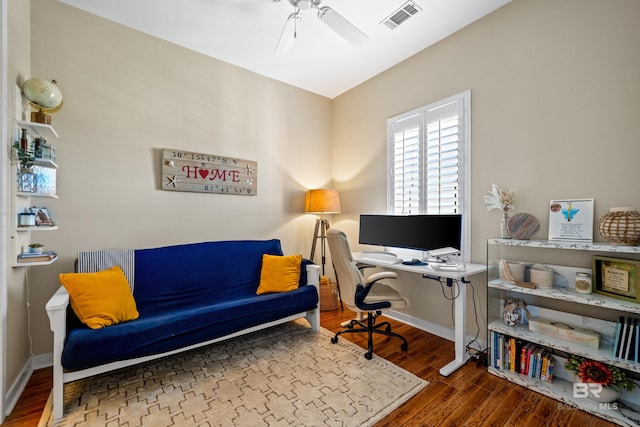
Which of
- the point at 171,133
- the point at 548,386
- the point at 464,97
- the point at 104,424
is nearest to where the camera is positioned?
the point at 104,424

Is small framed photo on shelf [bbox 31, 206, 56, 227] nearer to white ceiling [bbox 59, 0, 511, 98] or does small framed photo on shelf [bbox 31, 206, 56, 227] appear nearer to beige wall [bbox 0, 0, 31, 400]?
beige wall [bbox 0, 0, 31, 400]

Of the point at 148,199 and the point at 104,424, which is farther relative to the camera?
the point at 148,199

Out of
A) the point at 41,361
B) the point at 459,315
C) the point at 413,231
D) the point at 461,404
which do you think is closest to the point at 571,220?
the point at 459,315

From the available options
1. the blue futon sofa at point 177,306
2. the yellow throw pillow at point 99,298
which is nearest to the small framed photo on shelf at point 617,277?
the blue futon sofa at point 177,306

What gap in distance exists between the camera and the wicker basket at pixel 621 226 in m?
1.63

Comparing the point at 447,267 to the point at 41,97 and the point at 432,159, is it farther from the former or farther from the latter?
the point at 41,97

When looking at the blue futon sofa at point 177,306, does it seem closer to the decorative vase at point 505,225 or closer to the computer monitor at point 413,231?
the computer monitor at point 413,231

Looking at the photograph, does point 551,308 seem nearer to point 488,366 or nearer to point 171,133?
point 488,366

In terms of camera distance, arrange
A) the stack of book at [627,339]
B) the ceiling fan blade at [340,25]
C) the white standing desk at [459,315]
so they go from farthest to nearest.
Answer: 1. the white standing desk at [459,315]
2. the ceiling fan blade at [340,25]
3. the stack of book at [627,339]

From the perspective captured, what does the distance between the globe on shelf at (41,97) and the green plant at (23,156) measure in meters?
0.33

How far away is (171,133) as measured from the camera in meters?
2.86

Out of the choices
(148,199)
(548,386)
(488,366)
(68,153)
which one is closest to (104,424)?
(148,199)

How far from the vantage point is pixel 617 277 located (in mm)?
1737

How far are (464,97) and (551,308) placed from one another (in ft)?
6.31
